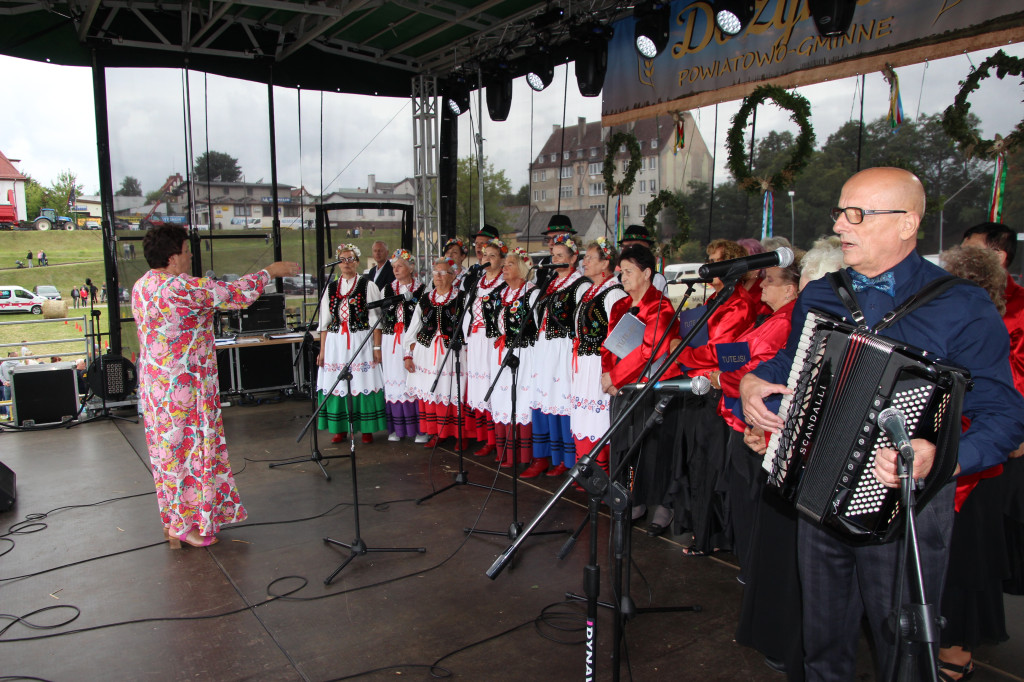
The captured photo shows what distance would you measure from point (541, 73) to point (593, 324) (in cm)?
424

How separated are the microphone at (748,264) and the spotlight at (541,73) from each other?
646 centimetres

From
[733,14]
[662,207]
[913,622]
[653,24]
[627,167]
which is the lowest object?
[913,622]

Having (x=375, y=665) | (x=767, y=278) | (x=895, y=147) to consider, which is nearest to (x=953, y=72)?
(x=895, y=147)

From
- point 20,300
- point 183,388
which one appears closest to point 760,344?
point 183,388

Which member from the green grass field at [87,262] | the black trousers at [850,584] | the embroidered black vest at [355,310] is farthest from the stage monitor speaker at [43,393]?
A: the black trousers at [850,584]

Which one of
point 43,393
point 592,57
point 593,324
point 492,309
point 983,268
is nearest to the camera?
point 983,268

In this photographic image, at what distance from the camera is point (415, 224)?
9.82 metres

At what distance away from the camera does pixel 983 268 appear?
8.34 feet

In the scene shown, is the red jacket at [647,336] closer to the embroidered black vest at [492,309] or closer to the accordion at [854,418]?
the embroidered black vest at [492,309]

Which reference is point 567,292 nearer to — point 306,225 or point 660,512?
point 660,512

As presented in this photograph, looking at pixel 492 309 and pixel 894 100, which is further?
pixel 492 309

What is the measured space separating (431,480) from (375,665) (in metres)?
2.46

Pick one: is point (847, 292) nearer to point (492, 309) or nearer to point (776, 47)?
point (492, 309)

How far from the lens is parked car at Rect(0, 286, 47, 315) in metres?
11.6
